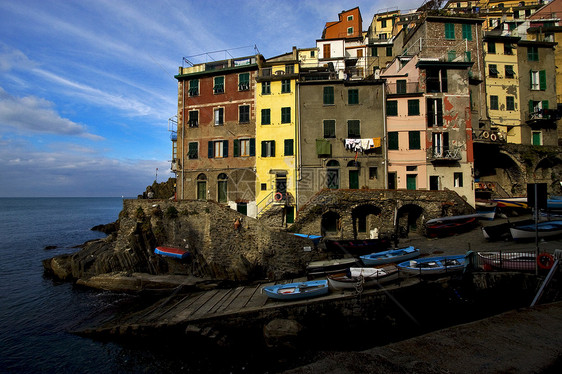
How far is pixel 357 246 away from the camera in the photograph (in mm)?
23062

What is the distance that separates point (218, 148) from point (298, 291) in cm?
2155

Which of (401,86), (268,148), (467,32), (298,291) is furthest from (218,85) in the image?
(467,32)

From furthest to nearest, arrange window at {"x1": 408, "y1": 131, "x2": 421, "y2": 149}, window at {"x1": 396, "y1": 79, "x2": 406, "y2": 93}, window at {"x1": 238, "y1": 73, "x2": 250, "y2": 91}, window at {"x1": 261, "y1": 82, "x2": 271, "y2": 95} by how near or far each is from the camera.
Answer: window at {"x1": 238, "y1": 73, "x2": 250, "y2": 91} < window at {"x1": 261, "y1": 82, "x2": 271, "y2": 95} < window at {"x1": 396, "y1": 79, "x2": 406, "y2": 93} < window at {"x1": 408, "y1": 131, "x2": 421, "y2": 149}

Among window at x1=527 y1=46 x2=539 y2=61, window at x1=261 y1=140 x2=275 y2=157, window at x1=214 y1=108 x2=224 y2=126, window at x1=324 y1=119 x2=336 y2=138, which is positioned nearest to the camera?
window at x1=324 y1=119 x2=336 y2=138

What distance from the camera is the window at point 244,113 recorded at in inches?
1273

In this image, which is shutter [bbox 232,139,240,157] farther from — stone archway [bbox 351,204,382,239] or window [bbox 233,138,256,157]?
stone archway [bbox 351,204,382,239]

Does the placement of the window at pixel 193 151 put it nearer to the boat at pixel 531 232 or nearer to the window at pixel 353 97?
the window at pixel 353 97

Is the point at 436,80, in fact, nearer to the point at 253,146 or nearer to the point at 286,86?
the point at 286,86

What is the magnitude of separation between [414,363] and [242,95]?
107ft

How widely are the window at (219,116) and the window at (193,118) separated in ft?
8.08

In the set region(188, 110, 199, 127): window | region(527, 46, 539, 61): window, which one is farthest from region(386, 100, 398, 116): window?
region(527, 46, 539, 61): window

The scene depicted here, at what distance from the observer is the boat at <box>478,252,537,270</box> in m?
14.3

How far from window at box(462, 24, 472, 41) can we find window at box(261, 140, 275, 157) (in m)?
28.6

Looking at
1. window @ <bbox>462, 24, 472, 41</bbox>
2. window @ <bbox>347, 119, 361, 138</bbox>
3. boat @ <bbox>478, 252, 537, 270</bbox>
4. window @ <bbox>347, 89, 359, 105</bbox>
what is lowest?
boat @ <bbox>478, 252, 537, 270</bbox>
